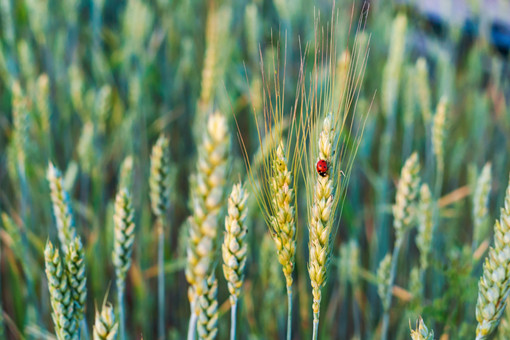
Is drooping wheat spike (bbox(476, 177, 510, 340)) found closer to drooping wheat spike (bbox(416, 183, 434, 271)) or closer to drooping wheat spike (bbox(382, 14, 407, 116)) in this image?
drooping wheat spike (bbox(416, 183, 434, 271))

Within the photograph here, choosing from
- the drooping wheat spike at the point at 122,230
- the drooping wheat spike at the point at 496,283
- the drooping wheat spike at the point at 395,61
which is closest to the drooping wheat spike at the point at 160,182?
the drooping wheat spike at the point at 122,230

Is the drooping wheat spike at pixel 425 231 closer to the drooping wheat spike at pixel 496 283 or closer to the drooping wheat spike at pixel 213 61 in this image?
the drooping wheat spike at pixel 496 283

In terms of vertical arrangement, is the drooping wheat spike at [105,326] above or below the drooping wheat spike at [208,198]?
below

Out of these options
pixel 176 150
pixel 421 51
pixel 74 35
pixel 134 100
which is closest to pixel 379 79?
pixel 421 51

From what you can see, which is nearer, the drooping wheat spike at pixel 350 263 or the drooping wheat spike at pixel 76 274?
the drooping wheat spike at pixel 76 274

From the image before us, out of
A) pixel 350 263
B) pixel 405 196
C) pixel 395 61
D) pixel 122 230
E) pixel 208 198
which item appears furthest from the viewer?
pixel 395 61

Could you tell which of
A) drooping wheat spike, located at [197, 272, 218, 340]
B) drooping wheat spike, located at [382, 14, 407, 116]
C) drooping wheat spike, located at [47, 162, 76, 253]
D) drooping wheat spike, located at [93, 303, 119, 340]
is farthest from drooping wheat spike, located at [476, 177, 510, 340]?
drooping wheat spike, located at [382, 14, 407, 116]

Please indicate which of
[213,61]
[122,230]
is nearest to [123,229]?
[122,230]

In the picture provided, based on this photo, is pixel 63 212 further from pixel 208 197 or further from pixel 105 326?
pixel 208 197
